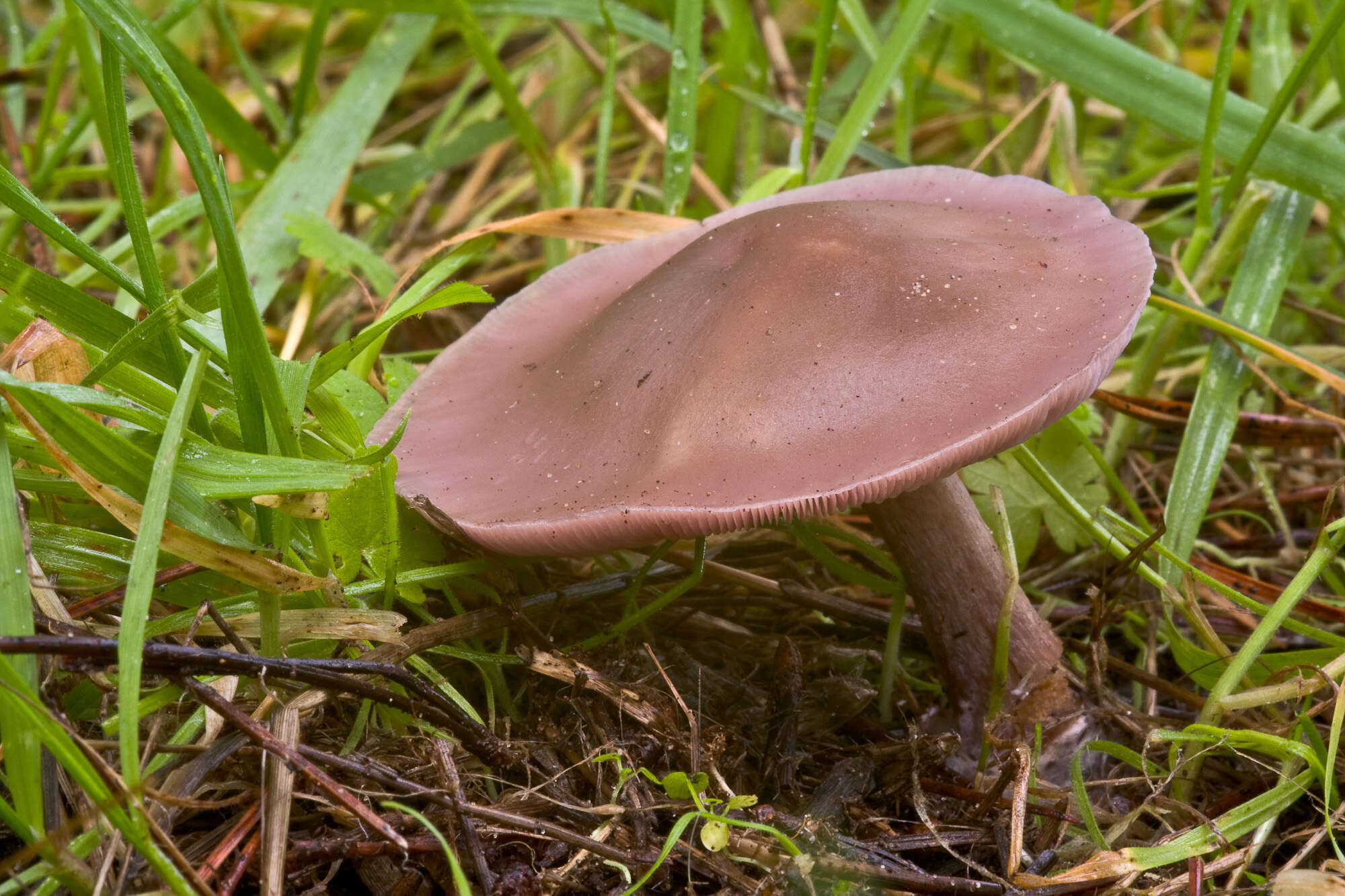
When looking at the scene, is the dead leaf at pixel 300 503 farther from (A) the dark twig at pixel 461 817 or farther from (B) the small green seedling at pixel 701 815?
(B) the small green seedling at pixel 701 815

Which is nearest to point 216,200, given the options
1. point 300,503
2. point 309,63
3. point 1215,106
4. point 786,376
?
point 300,503

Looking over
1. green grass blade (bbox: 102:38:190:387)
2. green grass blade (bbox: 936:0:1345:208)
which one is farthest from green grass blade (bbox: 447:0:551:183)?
green grass blade (bbox: 102:38:190:387)

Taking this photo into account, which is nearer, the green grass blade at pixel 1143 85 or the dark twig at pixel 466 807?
the dark twig at pixel 466 807

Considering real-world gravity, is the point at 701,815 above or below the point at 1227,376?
below

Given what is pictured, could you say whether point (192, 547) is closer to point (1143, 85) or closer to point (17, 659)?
point (17, 659)

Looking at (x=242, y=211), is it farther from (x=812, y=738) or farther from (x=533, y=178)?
(x=812, y=738)

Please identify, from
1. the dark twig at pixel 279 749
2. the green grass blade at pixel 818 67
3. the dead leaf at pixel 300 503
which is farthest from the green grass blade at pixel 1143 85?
the dark twig at pixel 279 749

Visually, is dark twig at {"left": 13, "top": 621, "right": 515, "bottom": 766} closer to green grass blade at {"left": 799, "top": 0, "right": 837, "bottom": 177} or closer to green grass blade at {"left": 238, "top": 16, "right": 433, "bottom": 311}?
green grass blade at {"left": 238, "top": 16, "right": 433, "bottom": 311}
